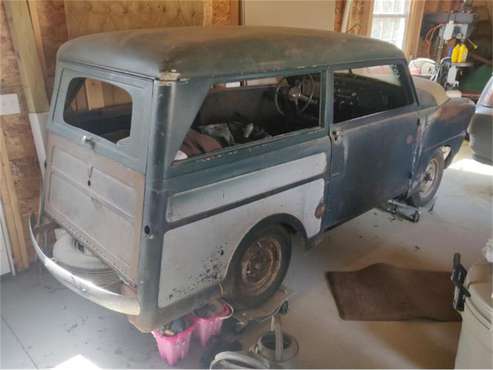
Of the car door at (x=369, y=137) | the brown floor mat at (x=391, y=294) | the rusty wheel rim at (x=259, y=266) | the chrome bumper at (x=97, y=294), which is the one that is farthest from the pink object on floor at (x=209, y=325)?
the car door at (x=369, y=137)

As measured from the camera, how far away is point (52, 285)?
9.06 feet

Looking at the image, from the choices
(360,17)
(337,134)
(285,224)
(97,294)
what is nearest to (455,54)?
(360,17)

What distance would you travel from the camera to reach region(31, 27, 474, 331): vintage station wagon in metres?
1.72

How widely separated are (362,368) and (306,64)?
5.42 feet

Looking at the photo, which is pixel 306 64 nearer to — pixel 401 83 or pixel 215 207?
pixel 215 207

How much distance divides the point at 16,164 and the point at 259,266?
1.76 m

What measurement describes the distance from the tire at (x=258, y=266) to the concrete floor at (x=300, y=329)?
0.75ft

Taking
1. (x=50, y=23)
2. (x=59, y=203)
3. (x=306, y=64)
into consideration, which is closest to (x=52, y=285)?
(x=59, y=203)

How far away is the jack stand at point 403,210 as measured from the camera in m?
3.73

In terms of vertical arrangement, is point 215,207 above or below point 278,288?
above

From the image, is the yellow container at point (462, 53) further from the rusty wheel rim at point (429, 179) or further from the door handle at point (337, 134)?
the door handle at point (337, 134)

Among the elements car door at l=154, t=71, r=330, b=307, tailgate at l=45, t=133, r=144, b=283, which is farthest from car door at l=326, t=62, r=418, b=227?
tailgate at l=45, t=133, r=144, b=283

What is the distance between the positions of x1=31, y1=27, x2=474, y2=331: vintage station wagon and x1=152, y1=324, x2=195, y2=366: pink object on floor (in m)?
0.23

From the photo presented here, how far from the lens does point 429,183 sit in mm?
3906
